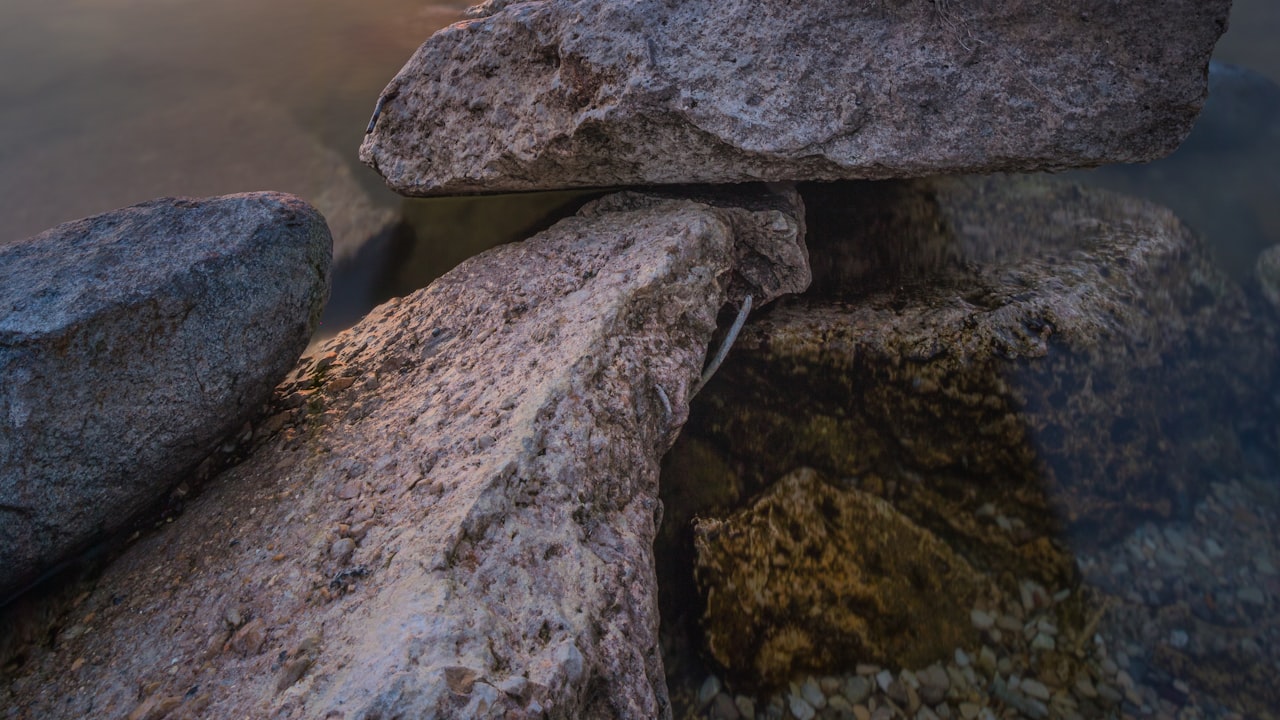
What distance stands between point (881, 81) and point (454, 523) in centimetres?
144

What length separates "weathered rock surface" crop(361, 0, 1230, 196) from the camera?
1.80 meters

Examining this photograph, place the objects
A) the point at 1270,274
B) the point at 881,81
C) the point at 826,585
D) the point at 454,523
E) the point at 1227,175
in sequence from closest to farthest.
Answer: the point at 454,523 → the point at 881,81 → the point at 826,585 → the point at 1270,274 → the point at 1227,175

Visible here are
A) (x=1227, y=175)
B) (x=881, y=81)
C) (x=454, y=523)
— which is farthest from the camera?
(x=1227, y=175)

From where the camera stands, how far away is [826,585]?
1974mm

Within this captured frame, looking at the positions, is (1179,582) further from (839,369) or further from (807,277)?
(807,277)

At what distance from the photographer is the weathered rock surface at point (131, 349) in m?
1.49

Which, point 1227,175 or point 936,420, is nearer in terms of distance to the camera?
point 936,420

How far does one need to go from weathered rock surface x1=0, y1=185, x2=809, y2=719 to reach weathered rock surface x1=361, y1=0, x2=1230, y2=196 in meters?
0.30

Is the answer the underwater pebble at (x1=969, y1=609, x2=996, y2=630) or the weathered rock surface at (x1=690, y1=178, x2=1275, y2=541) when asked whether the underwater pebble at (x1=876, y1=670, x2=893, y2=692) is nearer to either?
the underwater pebble at (x1=969, y1=609, x2=996, y2=630)

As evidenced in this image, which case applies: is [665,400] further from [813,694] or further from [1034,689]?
[1034,689]

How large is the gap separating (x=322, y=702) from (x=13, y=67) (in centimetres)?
360

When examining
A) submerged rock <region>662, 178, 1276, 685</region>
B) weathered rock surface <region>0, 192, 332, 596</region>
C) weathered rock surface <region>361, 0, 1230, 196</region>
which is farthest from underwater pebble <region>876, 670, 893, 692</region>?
weathered rock surface <region>0, 192, 332, 596</region>

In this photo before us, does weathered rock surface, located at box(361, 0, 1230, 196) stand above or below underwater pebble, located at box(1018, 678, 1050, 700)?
above

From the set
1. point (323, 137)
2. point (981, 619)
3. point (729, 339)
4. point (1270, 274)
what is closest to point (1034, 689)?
point (981, 619)
